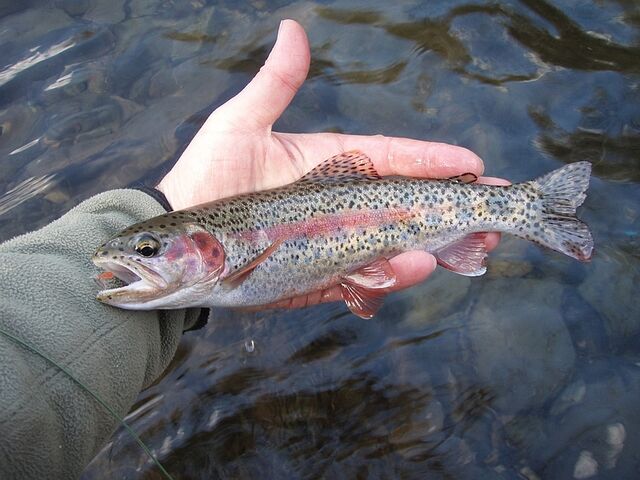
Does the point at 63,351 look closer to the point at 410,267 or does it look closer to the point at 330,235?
the point at 330,235

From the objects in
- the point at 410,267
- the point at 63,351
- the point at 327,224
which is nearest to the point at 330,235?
the point at 327,224

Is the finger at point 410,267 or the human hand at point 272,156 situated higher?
the human hand at point 272,156

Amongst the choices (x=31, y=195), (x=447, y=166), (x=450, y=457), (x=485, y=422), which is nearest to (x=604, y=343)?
(x=485, y=422)

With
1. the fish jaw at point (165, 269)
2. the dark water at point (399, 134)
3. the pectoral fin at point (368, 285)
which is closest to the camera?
the fish jaw at point (165, 269)

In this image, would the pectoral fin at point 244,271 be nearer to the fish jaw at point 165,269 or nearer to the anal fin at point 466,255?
the fish jaw at point 165,269

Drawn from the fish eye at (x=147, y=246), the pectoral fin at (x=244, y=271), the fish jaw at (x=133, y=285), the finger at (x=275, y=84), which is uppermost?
the finger at (x=275, y=84)

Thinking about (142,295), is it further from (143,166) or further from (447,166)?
(143,166)

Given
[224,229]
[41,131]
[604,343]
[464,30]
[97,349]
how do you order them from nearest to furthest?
[97,349], [224,229], [604,343], [41,131], [464,30]

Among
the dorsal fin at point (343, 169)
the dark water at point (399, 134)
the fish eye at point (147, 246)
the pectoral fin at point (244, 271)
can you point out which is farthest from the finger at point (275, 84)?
the dark water at point (399, 134)
